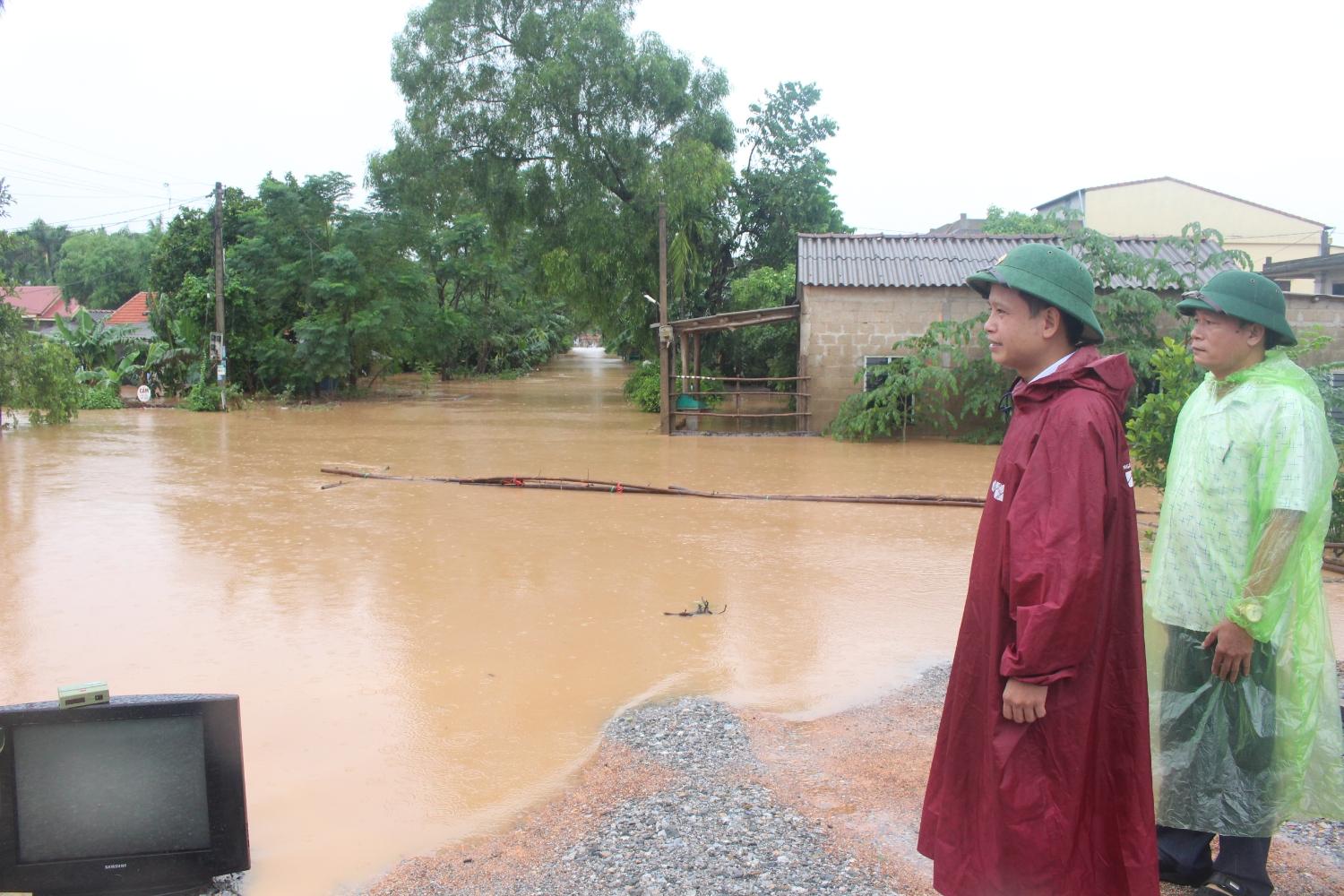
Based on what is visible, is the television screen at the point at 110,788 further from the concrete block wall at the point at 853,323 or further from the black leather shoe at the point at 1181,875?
the concrete block wall at the point at 853,323

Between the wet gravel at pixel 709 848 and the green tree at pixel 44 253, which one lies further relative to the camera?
the green tree at pixel 44 253

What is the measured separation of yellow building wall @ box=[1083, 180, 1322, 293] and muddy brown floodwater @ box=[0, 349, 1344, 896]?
25.9 metres

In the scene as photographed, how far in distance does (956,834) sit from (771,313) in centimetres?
1707

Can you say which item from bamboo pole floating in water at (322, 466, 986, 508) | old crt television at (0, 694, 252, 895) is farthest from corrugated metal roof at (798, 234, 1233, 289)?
old crt television at (0, 694, 252, 895)

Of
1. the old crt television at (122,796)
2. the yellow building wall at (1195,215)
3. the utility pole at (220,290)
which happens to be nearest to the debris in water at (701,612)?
the old crt television at (122,796)

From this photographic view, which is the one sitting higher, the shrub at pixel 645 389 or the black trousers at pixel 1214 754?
the shrub at pixel 645 389

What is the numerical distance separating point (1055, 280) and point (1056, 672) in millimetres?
883

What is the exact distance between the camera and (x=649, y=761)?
14.2 feet

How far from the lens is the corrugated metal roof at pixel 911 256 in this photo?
18.2 meters

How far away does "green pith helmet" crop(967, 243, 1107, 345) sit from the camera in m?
2.40

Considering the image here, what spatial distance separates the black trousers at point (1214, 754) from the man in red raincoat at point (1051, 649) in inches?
25.0

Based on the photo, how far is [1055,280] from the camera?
7.93 ft

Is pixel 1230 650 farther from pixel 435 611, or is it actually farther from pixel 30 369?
pixel 30 369

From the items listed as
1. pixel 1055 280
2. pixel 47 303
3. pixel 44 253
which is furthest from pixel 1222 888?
pixel 44 253
